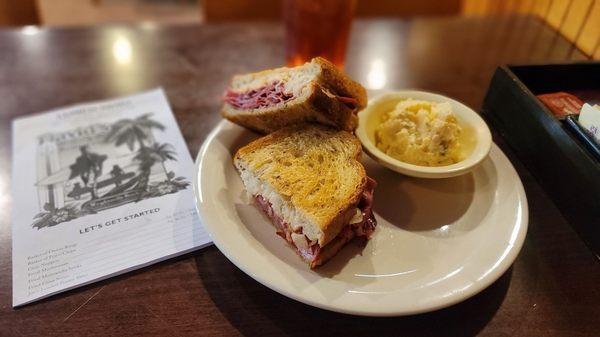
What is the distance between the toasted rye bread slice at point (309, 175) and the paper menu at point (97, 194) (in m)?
0.19

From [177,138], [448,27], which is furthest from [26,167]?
[448,27]

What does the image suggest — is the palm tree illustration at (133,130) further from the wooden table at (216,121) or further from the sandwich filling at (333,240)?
the sandwich filling at (333,240)

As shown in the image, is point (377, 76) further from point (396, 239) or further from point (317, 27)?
point (396, 239)

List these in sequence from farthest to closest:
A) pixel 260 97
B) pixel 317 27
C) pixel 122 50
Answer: pixel 122 50 → pixel 317 27 → pixel 260 97

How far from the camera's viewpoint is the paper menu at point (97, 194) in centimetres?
89

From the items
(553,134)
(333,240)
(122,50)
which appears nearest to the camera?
(333,240)

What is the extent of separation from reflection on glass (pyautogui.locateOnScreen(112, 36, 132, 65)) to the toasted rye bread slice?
86 centimetres

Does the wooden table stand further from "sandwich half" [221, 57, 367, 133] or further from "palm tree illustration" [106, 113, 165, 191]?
"sandwich half" [221, 57, 367, 133]

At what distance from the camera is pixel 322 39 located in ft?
4.63

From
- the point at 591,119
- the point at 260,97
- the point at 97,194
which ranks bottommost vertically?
the point at 97,194

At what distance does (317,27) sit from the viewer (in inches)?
54.5

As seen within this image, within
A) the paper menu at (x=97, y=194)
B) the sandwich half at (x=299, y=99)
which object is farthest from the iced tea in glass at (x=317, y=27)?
the paper menu at (x=97, y=194)

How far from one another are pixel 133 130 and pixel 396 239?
0.83m

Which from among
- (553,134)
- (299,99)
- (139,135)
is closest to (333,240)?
(299,99)
